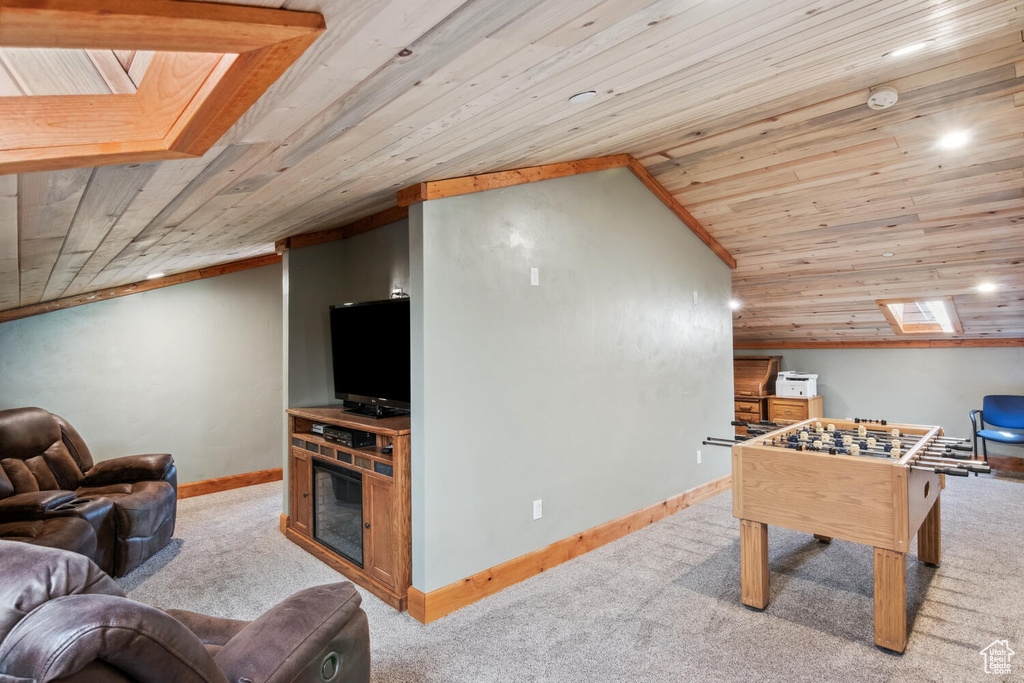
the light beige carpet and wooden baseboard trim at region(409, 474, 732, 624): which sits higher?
wooden baseboard trim at region(409, 474, 732, 624)

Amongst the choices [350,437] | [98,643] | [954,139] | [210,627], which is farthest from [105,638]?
[954,139]

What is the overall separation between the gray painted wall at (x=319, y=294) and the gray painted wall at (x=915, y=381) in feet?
18.9

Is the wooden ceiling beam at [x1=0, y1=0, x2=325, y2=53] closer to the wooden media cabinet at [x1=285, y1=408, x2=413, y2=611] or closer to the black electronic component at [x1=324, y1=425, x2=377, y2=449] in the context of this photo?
the wooden media cabinet at [x1=285, y1=408, x2=413, y2=611]

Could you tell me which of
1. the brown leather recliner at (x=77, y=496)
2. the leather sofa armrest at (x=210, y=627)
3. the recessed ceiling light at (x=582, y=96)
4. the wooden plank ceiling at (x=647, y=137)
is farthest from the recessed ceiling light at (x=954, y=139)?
the brown leather recliner at (x=77, y=496)

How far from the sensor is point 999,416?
5.47 meters

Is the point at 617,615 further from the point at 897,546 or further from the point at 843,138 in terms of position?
the point at 843,138

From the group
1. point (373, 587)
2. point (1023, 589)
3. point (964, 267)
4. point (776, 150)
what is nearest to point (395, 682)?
point (373, 587)

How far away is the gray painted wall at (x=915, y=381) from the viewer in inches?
224

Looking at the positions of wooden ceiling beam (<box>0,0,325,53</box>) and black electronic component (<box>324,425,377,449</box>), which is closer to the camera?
wooden ceiling beam (<box>0,0,325,53</box>)

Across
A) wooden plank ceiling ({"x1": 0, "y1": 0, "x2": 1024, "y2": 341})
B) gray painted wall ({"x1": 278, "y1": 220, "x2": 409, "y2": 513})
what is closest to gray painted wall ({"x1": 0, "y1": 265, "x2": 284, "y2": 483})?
wooden plank ceiling ({"x1": 0, "y1": 0, "x2": 1024, "y2": 341})

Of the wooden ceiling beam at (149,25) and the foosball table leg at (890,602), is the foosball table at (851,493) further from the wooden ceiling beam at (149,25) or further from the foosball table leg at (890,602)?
the wooden ceiling beam at (149,25)

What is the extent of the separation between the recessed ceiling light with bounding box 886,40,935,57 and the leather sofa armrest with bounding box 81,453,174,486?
16.3ft

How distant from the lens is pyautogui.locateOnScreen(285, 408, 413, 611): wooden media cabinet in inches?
113

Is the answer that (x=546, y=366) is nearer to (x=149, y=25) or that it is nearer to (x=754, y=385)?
(x=149, y=25)
